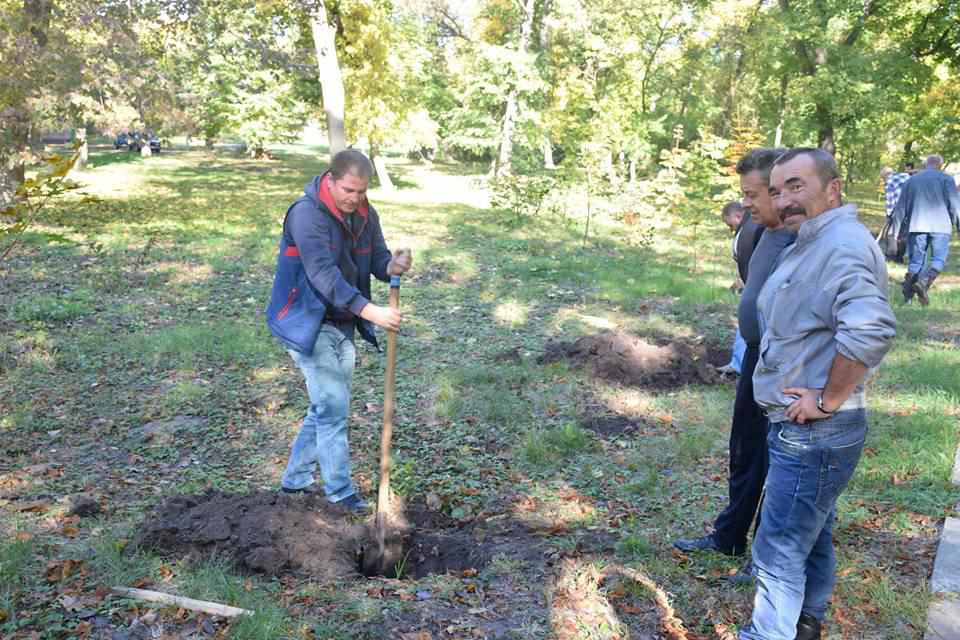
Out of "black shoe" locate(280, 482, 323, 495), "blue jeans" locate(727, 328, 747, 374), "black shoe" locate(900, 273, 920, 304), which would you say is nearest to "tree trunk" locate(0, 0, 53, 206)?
"black shoe" locate(280, 482, 323, 495)

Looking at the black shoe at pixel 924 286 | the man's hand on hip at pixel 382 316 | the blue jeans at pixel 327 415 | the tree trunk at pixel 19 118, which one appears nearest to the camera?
the man's hand on hip at pixel 382 316

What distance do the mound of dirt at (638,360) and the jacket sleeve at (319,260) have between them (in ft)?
12.0

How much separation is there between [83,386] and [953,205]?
1019cm

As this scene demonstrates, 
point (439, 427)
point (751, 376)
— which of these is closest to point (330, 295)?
point (751, 376)

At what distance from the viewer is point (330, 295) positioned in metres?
3.90

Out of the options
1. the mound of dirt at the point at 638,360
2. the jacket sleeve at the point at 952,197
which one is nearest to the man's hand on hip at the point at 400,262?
the mound of dirt at the point at 638,360

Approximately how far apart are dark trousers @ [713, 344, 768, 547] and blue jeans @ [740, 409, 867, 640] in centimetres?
72

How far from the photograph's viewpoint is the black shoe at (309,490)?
462cm

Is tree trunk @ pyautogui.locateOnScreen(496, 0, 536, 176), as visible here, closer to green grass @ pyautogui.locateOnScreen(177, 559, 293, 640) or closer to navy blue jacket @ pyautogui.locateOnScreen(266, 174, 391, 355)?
navy blue jacket @ pyautogui.locateOnScreen(266, 174, 391, 355)

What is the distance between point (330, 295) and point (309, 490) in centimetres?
152

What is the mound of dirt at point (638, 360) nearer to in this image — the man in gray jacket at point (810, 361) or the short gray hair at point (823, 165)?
the man in gray jacket at point (810, 361)

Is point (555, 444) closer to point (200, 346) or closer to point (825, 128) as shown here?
point (200, 346)

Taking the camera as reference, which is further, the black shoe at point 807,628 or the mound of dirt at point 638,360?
the mound of dirt at point 638,360

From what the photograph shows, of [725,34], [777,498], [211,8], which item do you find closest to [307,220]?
[777,498]
